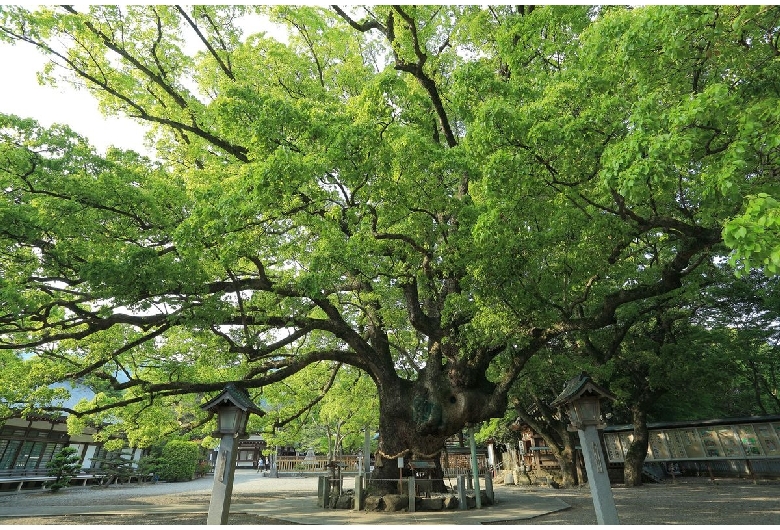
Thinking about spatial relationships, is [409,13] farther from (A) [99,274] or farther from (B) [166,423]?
(B) [166,423]

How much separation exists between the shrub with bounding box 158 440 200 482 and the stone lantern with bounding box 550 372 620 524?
89.9 feet

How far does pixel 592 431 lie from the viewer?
22.4 ft

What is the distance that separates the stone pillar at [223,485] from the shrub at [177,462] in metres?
24.5

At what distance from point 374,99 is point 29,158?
269 inches

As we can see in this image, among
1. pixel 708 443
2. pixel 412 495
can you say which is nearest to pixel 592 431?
pixel 412 495

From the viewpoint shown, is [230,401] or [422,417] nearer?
[230,401]

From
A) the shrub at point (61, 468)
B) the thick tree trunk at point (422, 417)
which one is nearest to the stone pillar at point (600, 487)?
the thick tree trunk at point (422, 417)

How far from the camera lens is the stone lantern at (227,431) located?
21.4 ft

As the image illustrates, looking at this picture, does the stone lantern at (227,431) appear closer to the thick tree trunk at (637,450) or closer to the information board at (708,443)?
the thick tree trunk at (637,450)

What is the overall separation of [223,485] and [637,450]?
1737 cm

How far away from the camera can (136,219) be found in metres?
9.21

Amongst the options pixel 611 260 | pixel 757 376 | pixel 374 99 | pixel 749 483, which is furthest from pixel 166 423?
pixel 757 376

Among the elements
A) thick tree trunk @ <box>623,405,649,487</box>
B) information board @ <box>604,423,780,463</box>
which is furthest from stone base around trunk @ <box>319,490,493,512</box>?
information board @ <box>604,423,780,463</box>

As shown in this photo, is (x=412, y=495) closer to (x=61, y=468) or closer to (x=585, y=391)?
(x=585, y=391)
